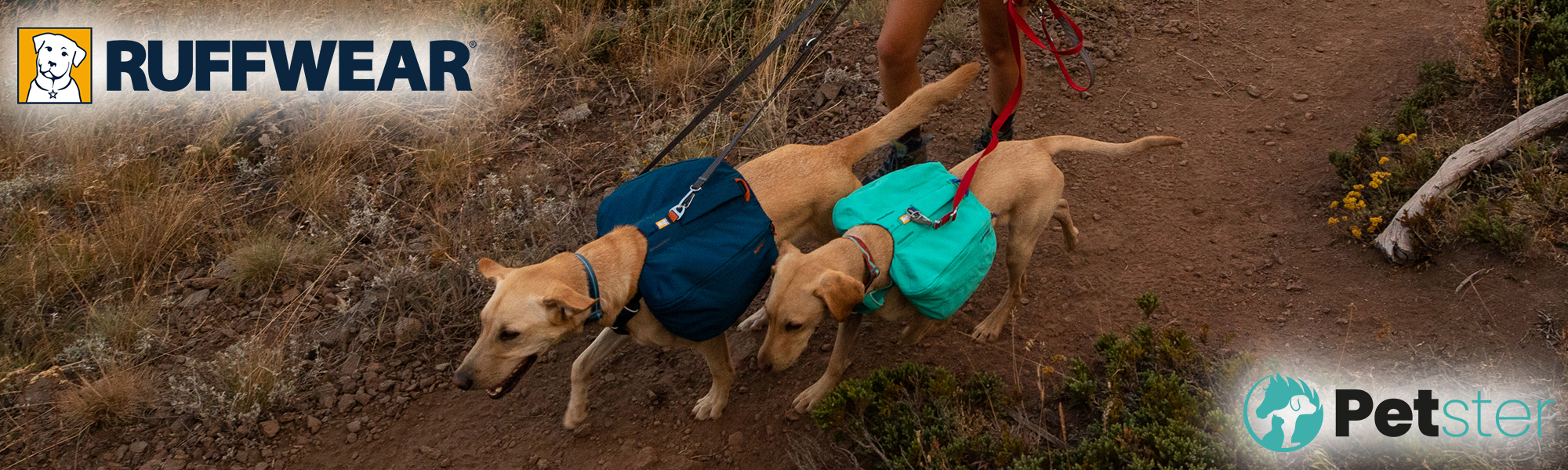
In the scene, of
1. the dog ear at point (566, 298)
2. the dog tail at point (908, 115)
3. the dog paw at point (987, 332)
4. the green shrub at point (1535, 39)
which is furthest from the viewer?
the green shrub at point (1535, 39)

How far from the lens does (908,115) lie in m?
3.69

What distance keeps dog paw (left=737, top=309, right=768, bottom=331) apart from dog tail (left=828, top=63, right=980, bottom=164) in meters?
0.93

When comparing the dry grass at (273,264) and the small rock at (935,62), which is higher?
the small rock at (935,62)

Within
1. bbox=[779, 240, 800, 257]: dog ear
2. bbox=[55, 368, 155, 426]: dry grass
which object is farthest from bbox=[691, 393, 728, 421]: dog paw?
bbox=[55, 368, 155, 426]: dry grass

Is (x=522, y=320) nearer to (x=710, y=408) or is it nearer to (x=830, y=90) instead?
(x=710, y=408)

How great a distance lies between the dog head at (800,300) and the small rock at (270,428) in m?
2.36

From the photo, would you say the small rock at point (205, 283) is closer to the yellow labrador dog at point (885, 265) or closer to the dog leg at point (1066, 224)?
the yellow labrador dog at point (885, 265)

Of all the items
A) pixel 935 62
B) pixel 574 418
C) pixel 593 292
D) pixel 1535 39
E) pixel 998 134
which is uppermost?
pixel 1535 39

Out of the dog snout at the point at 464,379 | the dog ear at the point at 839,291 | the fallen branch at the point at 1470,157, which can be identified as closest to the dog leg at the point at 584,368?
the dog snout at the point at 464,379

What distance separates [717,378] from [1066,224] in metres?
1.91

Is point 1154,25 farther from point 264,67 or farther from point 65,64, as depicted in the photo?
point 65,64

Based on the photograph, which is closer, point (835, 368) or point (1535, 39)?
point (835, 368)

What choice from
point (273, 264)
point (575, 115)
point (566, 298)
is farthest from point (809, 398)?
point (273, 264)

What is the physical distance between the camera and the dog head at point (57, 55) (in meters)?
6.13
